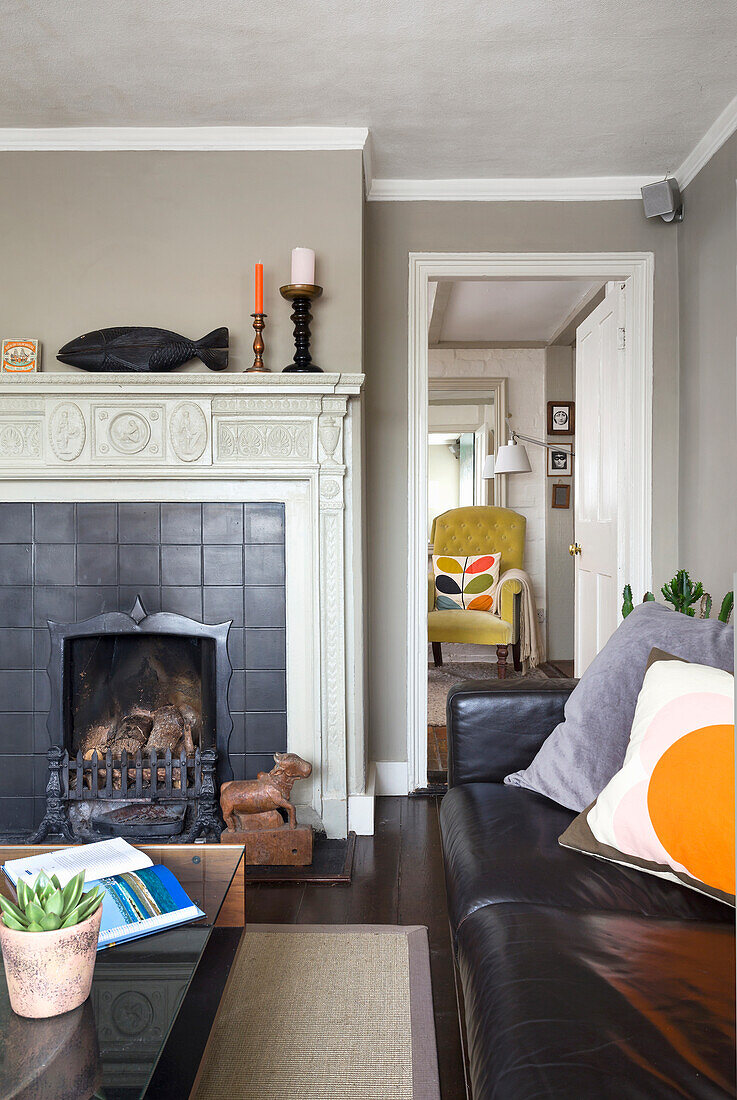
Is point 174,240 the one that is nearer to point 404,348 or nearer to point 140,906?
point 404,348

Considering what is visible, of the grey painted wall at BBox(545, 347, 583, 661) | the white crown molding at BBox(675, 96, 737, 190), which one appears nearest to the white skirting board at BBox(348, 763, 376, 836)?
the white crown molding at BBox(675, 96, 737, 190)

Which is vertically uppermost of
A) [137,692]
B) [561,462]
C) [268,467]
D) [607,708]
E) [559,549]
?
[561,462]

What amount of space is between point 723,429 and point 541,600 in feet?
11.3

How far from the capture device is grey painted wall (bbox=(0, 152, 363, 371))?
2.77 m

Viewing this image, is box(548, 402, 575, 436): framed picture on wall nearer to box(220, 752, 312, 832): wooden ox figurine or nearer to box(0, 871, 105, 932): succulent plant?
box(220, 752, 312, 832): wooden ox figurine

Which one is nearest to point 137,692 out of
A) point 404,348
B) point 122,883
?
point 122,883

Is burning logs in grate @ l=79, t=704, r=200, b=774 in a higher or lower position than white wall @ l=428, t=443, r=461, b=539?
lower

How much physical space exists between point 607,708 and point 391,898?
1000 millimetres

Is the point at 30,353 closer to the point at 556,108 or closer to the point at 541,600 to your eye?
the point at 556,108

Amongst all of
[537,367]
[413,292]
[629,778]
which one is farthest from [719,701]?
[537,367]

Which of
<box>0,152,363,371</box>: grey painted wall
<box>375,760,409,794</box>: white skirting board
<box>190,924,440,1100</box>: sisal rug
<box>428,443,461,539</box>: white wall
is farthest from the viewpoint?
<box>428,443,461,539</box>: white wall

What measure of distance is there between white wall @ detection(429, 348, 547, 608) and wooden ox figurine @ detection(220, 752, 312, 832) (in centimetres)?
408

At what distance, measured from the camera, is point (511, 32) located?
7.13 ft

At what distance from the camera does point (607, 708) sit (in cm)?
178
